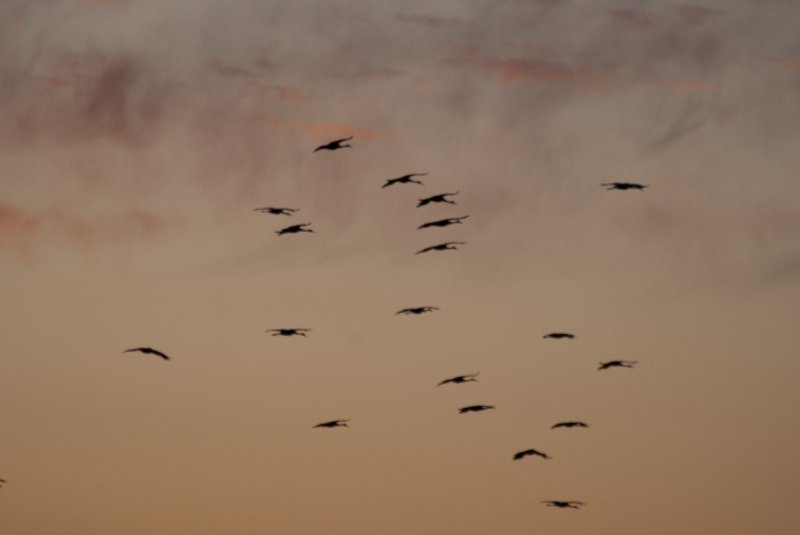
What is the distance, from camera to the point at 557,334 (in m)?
141

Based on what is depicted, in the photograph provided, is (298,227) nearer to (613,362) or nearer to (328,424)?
(328,424)

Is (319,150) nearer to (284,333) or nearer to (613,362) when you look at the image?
(284,333)

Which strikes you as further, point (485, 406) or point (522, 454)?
point (485, 406)

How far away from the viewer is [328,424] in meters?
144

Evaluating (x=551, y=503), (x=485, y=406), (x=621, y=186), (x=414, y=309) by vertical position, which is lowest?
(x=551, y=503)

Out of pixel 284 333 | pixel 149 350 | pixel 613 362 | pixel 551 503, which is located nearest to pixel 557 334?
pixel 613 362

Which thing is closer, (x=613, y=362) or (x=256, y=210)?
(x=256, y=210)

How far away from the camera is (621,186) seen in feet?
461

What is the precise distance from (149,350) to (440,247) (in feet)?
107

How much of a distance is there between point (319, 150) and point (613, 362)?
35687 mm

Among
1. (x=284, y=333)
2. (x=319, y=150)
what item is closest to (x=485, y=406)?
(x=284, y=333)

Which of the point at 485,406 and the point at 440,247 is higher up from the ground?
the point at 440,247

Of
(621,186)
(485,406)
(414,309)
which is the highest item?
(621,186)

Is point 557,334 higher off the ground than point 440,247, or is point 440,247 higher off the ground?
point 440,247
